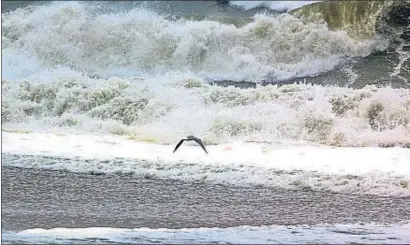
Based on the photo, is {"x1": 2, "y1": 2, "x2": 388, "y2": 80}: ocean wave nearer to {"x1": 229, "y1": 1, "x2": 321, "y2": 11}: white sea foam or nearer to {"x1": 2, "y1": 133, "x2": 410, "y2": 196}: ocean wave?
{"x1": 229, "y1": 1, "x2": 321, "y2": 11}: white sea foam

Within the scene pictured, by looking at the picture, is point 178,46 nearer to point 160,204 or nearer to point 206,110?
point 206,110

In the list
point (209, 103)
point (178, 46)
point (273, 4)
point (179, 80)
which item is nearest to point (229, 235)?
point (209, 103)

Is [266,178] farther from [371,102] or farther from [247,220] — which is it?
[371,102]

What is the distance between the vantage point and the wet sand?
15.1ft

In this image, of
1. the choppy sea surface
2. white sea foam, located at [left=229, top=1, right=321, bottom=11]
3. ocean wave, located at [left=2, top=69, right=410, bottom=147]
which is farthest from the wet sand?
white sea foam, located at [left=229, top=1, right=321, bottom=11]

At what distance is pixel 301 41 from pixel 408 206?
4836 millimetres

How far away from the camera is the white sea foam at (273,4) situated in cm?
1084

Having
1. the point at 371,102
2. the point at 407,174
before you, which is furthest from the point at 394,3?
the point at 407,174

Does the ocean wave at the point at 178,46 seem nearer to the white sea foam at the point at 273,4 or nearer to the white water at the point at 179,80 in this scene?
the white water at the point at 179,80

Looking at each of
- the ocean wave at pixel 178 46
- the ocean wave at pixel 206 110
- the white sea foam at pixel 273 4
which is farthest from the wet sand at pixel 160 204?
the white sea foam at pixel 273 4

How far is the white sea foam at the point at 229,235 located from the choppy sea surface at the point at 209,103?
12mm

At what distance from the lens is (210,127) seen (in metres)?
6.80

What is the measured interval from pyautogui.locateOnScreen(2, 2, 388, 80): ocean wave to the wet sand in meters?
3.75

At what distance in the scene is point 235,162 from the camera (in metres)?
5.84
